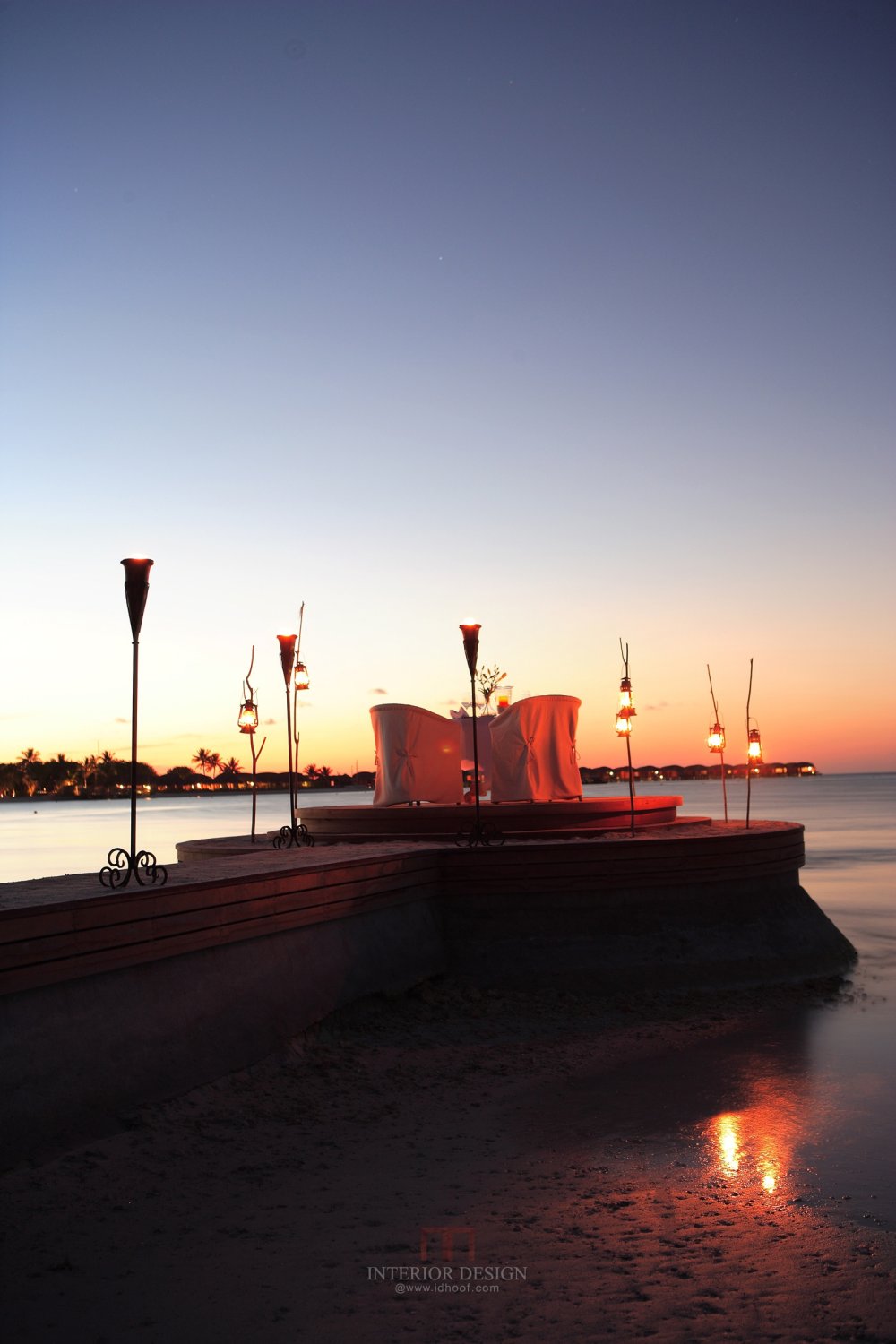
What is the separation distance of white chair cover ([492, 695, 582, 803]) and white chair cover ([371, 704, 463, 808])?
19.6 inches

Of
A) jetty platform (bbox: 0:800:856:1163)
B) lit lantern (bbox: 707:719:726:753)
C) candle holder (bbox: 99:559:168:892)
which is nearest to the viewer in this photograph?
jetty platform (bbox: 0:800:856:1163)

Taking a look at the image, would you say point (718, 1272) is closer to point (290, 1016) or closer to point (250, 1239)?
point (250, 1239)

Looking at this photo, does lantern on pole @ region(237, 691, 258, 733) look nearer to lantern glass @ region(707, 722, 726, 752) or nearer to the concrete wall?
the concrete wall

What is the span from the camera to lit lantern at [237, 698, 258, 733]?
1228 centimetres

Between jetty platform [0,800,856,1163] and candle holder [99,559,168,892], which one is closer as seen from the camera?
jetty platform [0,800,856,1163]

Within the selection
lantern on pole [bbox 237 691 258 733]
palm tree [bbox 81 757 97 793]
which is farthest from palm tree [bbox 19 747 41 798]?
lantern on pole [bbox 237 691 258 733]

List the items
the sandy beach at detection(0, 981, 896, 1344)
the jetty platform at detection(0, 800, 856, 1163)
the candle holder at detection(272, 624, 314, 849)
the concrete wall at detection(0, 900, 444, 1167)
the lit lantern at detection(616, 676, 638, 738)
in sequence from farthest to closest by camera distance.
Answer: the lit lantern at detection(616, 676, 638, 738)
the candle holder at detection(272, 624, 314, 849)
the jetty platform at detection(0, 800, 856, 1163)
the concrete wall at detection(0, 900, 444, 1167)
the sandy beach at detection(0, 981, 896, 1344)

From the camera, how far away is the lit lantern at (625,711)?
43.3 ft

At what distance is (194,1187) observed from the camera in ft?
16.6

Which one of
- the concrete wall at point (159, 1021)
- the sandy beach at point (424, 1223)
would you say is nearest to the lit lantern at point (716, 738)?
the concrete wall at point (159, 1021)

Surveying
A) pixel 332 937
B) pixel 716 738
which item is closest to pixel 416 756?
pixel 716 738

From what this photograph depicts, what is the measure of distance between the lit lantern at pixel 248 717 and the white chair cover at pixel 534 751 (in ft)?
8.84

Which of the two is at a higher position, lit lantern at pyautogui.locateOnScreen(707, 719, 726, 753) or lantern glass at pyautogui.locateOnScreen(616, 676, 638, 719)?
lantern glass at pyautogui.locateOnScreen(616, 676, 638, 719)

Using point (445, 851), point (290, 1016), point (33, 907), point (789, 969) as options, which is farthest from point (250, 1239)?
point (789, 969)
